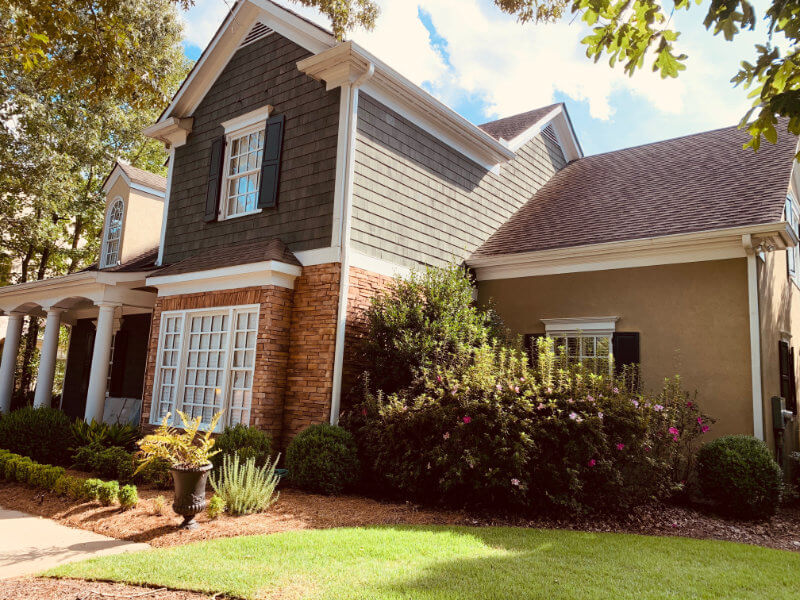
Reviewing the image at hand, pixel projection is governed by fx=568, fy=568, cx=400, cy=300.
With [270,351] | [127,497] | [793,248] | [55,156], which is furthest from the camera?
[55,156]

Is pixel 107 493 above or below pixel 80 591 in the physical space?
above

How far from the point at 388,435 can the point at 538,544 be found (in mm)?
2586

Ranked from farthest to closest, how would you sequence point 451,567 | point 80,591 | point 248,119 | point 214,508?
1. point 248,119
2. point 214,508
3. point 451,567
4. point 80,591

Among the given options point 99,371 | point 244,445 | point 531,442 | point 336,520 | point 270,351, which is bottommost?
point 336,520

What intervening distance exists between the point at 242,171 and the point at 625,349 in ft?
25.0

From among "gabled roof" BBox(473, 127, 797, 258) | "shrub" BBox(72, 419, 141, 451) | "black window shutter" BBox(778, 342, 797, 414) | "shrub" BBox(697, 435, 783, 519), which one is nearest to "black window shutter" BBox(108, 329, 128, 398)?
"shrub" BBox(72, 419, 141, 451)

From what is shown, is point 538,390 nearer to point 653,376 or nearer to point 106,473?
point 653,376

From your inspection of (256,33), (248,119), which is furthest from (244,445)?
(256,33)

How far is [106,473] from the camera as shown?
26.9 ft

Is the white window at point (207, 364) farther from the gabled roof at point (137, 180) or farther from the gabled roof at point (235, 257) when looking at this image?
the gabled roof at point (137, 180)

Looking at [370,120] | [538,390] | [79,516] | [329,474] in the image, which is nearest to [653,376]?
[538,390]

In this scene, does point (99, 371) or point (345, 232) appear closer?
point (345, 232)

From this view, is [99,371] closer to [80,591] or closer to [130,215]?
[130,215]

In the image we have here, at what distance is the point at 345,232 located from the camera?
8.77 meters
